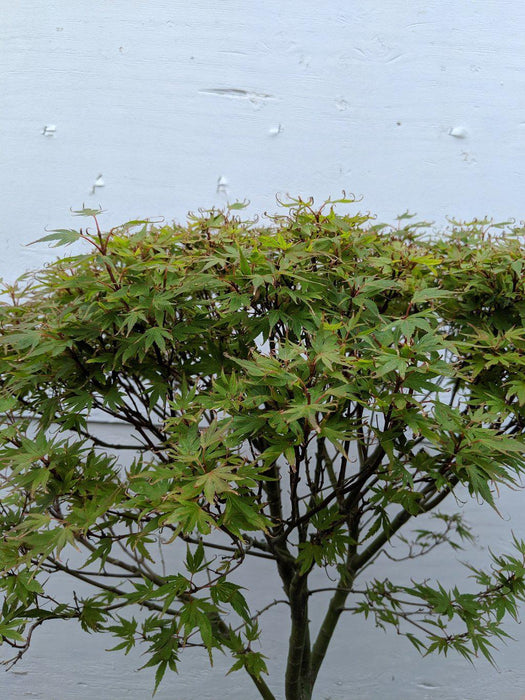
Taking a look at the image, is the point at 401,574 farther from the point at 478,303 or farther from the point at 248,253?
the point at 248,253

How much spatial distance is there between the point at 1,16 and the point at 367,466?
7.53 feet

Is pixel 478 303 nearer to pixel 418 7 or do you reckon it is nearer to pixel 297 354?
pixel 297 354

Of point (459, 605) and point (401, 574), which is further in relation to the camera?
point (401, 574)

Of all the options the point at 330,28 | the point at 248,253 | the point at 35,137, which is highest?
the point at 330,28

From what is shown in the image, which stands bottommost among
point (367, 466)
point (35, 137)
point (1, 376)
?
point (367, 466)

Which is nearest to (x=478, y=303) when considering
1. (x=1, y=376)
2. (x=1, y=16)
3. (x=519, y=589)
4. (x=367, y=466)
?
(x=367, y=466)

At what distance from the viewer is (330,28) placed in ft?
7.88

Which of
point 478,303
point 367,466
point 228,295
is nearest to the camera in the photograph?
point 228,295

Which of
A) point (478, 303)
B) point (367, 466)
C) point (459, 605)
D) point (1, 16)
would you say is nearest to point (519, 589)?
point (459, 605)

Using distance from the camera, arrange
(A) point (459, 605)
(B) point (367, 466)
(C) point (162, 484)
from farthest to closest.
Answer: (A) point (459, 605)
(B) point (367, 466)
(C) point (162, 484)

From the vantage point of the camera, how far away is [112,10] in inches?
94.7

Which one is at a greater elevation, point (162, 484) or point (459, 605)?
point (162, 484)

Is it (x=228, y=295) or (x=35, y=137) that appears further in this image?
(x=35, y=137)

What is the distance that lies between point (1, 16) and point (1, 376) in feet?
5.82
